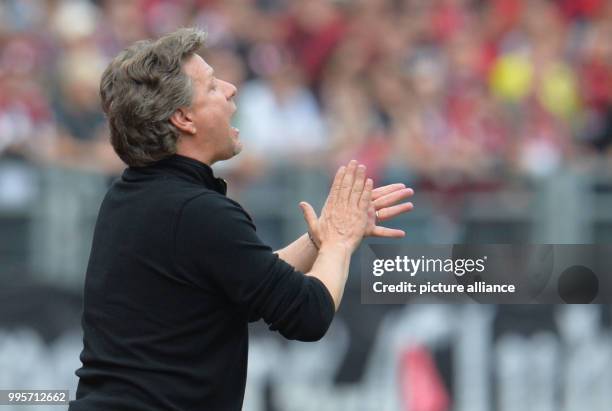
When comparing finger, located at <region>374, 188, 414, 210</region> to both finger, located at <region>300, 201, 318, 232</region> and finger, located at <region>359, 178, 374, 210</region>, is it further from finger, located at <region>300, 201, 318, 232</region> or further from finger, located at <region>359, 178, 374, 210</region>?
finger, located at <region>300, 201, 318, 232</region>

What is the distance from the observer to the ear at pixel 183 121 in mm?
3318

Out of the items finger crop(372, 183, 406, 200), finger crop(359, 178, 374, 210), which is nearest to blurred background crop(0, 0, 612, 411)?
finger crop(372, 183, 406, 200)

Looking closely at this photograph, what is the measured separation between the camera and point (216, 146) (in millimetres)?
3400

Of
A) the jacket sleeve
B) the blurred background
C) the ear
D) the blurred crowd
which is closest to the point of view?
the jacket sleeve

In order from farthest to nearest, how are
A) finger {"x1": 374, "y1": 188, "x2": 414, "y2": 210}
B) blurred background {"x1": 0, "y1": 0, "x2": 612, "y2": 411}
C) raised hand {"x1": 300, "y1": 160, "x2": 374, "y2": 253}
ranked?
blurred background {"x1": 0, "y1": 0, "x2": 612, "y2": 411}
finger {"x1": 374, "y1": 188, "x2": 414, "y2": 210}
raised hand {"x1": 300, "y1": 160, "x2": 374, "y2": 253}

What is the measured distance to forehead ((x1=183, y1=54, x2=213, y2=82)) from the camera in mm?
3352

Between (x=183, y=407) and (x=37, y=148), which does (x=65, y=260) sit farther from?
(x=183, y=407)

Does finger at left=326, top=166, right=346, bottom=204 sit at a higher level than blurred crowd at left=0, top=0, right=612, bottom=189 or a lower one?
lower

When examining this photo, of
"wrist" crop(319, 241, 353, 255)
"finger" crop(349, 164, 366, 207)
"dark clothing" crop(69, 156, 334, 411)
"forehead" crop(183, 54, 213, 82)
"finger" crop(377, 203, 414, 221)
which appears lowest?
"dark clothing" crop(69, 156, 334, 411)

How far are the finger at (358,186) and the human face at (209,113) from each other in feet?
1.20

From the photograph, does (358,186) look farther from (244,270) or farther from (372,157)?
(372,157)

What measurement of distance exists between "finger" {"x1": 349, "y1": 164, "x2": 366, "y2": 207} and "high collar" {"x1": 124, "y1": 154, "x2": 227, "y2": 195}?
16.5 inches

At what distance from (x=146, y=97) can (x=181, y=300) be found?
0.56 meters

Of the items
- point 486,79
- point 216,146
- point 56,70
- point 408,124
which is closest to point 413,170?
point 408,124
